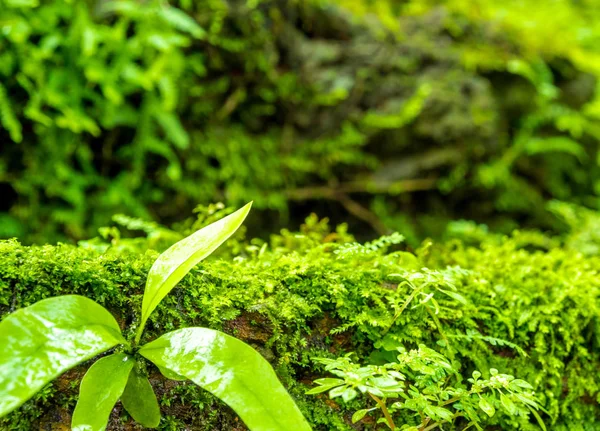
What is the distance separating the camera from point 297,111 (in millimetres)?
3633

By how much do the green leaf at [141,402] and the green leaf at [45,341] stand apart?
115mm

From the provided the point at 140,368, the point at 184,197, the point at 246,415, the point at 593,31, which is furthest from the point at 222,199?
the point at 593,31

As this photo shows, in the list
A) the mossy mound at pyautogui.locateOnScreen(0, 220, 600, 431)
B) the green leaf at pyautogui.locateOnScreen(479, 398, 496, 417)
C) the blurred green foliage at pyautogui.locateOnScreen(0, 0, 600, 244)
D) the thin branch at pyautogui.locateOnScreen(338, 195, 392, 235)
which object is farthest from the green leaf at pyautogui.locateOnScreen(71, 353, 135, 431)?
the thin branch at pyautogui.locateOnScreen(338, 195, 392, 235)

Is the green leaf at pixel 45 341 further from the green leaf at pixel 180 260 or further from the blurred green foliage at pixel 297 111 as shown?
the blurred green foliage at pixel 297 111

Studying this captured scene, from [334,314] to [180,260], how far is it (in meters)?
0.41

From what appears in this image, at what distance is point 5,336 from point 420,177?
336 centimetres

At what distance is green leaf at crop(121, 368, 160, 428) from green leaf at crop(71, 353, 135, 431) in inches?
2.1

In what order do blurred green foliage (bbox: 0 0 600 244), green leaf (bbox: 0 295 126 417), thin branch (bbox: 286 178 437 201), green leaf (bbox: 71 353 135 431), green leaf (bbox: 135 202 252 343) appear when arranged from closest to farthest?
green leaf (bbox: 0 295 126 417) < green leaf (bbox: 71 353 135 431) < green leaf (bbox: 135 202 252 343) < blurred green foliage (bbox: 0 0 600 244) < thin branch (bbox: 286 178 437 201)

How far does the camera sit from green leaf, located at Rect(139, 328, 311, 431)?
84 centimetres

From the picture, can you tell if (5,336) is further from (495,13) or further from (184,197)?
(495,13)

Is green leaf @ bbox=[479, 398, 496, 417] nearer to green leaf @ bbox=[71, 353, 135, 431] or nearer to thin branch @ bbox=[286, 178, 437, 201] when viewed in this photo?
green leaf @ bbox=[71, 353, 135, 431]

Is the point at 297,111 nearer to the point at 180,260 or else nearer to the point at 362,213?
the point at 362,213

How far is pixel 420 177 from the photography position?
382cm

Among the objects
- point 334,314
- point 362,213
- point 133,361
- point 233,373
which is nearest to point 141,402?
point 133,361
